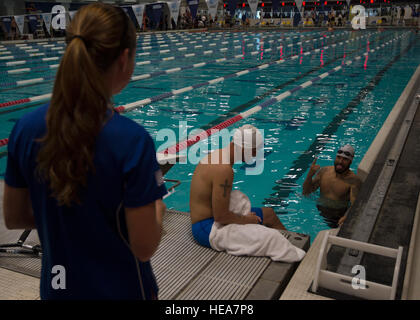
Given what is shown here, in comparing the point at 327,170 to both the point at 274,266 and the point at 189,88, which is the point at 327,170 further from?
the point at 189,88

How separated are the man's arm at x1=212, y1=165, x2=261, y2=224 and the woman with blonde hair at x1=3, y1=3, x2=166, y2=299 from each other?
4.31 feet

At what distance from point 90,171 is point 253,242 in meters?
1.72

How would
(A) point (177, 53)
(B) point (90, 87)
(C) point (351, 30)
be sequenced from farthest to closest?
(C) point (351, 30) < (A) point (177, 53) < (B) point (90, 87)

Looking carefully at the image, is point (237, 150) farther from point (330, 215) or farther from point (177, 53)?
point (177, 53)

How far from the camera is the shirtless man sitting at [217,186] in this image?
2318 millimetres

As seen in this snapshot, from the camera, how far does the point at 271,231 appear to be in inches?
95.2

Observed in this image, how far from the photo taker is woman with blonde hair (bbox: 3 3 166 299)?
2.72 ft

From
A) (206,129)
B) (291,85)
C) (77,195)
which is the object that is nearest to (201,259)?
(77,195)

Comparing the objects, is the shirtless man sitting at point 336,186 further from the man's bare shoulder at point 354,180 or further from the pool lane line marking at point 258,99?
the pool lane line marking at point 258,99

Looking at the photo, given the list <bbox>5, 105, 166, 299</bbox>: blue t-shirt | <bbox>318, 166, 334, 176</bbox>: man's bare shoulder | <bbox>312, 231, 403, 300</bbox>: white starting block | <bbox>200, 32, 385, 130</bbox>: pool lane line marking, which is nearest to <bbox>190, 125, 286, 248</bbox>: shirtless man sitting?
<bbox>312, 231, 403, 300</bbox>: white starting block

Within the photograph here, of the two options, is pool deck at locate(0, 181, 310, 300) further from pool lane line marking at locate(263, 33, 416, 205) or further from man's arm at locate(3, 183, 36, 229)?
pool lane line marking at locate(263, 33, 416, 205)

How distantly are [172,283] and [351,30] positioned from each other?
88.3 ft

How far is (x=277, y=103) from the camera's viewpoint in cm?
772

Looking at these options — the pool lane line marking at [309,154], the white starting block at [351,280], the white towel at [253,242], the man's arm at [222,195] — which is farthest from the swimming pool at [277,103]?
the white starting block at [351,280]
